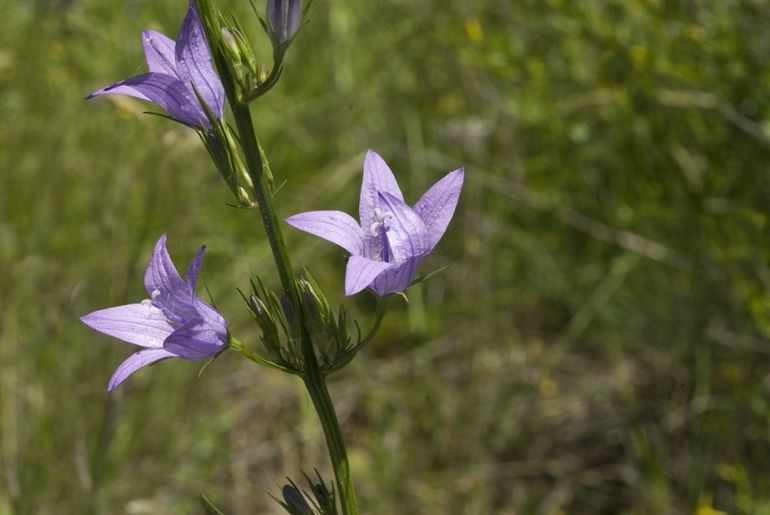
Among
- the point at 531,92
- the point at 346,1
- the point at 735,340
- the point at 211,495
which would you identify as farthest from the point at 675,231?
the point at 346,1

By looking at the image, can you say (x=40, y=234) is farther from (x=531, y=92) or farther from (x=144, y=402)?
(x=531, y=92)

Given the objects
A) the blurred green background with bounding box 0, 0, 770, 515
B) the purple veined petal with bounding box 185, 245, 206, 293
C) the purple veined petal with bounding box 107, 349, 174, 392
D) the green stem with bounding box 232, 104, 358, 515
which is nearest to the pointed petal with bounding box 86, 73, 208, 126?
the green stem with bounding box 232, 104, 358, 515

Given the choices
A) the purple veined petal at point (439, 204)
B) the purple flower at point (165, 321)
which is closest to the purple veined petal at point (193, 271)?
the purple flower at point (165, 321)

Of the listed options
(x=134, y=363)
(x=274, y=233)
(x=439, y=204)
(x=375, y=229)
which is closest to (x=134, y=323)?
(x=134, y=363)

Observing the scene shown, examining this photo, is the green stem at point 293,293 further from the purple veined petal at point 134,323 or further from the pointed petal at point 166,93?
the purple veined petal at point 134,323

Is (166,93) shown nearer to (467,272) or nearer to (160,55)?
(160,55)

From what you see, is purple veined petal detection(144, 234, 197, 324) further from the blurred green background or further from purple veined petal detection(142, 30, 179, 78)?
the blurred green background
